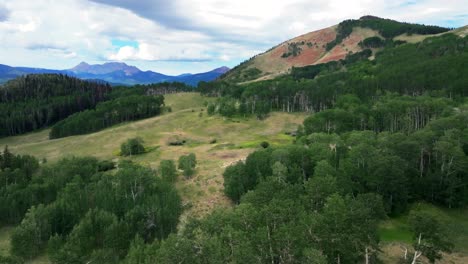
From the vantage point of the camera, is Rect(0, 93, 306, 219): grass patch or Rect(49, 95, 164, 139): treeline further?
Rect(49, 95, 164, 139): treeline

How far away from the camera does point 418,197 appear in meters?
57.7

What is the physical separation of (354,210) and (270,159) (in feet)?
92.3

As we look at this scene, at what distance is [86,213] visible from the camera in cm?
5338

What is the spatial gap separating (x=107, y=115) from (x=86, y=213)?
116625mm

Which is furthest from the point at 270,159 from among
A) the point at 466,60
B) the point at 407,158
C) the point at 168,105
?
the point at 168,105

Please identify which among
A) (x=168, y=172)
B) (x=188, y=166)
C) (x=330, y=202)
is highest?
(x=330, y=202)

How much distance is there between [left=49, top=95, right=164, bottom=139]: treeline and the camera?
153 metres

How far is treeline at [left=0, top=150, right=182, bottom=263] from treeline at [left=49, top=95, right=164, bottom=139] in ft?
272

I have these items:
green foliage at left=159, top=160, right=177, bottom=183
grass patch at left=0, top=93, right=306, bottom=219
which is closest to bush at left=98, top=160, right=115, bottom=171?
grass patch at left=0, top=93, right=306, bottom=219

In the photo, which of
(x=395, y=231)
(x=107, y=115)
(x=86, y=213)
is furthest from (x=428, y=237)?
(x=107, y=115)

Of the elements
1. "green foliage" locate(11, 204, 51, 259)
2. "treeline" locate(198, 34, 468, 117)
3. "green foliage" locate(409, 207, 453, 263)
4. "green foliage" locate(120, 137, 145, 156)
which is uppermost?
"treeline" locate(198, 34, 468, 117)

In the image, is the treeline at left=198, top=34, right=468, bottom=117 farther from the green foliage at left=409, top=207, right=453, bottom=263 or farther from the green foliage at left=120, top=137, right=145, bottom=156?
the green foliage at left=409, top=207, right=453, bottom=263

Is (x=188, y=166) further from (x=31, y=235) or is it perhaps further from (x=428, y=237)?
(x=428, y=237)

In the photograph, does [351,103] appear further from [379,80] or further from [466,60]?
[466,60]
